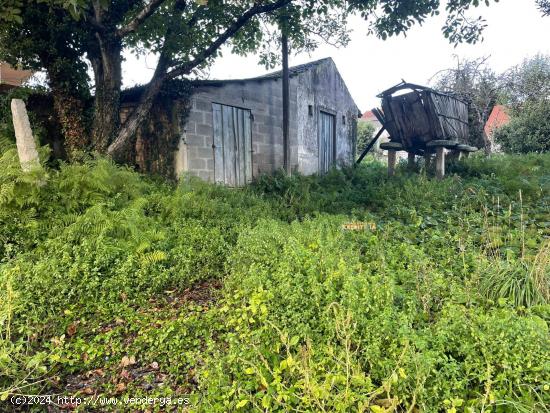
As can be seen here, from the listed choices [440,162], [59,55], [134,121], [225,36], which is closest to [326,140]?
[440,162]

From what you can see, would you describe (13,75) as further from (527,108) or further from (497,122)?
(497,122)

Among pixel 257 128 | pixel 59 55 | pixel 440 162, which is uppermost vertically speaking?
pixel 59 55

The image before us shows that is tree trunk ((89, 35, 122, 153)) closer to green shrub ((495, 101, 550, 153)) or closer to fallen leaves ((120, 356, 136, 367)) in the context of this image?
fallen leaves ((120, 356, 136, 367))

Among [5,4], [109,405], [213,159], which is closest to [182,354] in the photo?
[109,405]

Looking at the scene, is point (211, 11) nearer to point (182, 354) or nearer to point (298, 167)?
point (298, 167)

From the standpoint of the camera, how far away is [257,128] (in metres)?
9.52

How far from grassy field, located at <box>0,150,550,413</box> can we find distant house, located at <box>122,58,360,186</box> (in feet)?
9.13

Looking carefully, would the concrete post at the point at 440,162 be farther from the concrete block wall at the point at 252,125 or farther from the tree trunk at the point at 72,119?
the tree trunk at the point at 72,119

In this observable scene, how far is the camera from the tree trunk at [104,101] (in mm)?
6551

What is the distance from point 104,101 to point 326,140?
798 centimetres

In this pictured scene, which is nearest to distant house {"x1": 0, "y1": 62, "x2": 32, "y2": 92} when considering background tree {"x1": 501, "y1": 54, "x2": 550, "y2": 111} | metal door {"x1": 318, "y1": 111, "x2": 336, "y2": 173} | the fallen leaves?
metal door {"x1": 318, "y1": 111, "x2": 336, "y2": 173}

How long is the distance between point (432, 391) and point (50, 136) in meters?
8.18

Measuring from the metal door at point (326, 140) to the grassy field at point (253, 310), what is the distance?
7510mm

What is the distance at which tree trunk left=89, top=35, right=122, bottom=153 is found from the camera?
21.5 feet
